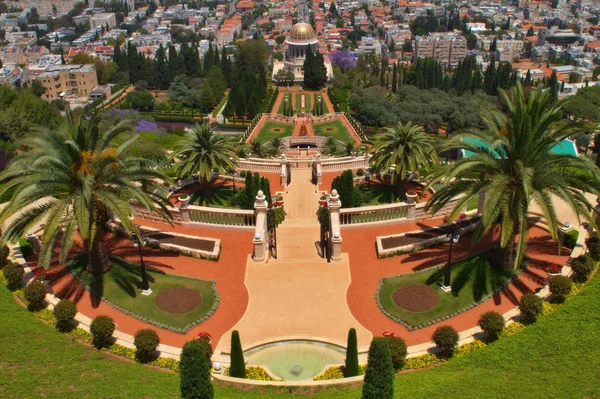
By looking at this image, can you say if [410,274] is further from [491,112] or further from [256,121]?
[256,121]

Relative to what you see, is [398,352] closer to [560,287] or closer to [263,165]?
[560,287]

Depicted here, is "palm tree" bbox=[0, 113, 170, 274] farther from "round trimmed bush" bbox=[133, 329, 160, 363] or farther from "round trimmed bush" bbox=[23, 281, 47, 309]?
"round trimmed bush" bbox=[133, 329, 160, 363]

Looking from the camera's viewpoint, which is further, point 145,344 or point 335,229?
point 335,229

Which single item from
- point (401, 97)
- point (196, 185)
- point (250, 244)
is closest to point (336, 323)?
point (250, 244)

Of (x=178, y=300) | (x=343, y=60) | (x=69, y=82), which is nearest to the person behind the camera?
(x=178, y=300)

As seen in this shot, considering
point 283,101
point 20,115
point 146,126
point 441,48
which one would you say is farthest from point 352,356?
point 441,48
